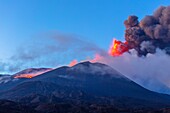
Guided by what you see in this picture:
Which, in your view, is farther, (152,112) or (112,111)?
(112,111)

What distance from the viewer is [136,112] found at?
12412 cm

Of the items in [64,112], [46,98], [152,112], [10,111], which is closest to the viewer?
[10,111]

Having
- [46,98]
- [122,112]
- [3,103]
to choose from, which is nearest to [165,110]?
[122,112]

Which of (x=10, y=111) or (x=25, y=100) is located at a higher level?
(x=25, y=100)

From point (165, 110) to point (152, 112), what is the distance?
4.16 metres

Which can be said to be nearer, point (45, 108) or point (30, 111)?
point (30, 111)

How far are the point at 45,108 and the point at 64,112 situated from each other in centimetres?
891

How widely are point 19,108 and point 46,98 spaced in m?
67.0

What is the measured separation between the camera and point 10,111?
4390 inches

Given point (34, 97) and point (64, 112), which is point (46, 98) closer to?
point (34, 97)

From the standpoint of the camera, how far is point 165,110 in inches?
4656

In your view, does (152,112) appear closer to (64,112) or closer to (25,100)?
(64,112)

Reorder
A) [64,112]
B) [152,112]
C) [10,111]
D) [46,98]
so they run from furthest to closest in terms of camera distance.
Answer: [46,98] → [64,112] → [152,112] → [10,111]

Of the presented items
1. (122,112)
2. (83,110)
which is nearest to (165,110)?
(122,112)
